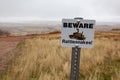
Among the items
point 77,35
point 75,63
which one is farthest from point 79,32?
point 75,63

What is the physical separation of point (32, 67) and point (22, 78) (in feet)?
4.09

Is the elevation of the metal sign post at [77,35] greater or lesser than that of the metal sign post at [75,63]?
greater

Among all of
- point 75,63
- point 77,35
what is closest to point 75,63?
point 75,63

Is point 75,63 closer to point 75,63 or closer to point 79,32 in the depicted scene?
point 75,63

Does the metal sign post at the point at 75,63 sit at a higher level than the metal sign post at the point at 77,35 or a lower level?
lower

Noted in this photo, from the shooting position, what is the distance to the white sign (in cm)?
424

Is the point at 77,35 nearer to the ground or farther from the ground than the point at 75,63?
farther from the ground

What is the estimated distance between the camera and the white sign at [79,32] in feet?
13.9

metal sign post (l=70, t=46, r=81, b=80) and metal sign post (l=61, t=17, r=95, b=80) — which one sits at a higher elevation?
metal sign post (l=61, t=17, r=95, b=80)

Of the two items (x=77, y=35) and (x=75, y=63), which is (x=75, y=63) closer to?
(x=75, y=63)

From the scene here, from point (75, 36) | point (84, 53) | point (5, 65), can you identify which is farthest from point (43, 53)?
point (75, 36)

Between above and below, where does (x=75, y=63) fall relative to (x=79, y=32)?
below

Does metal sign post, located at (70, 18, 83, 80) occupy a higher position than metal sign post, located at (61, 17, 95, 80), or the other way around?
metal sign post, located at (61, 17, 95, 80)

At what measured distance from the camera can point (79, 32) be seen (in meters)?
4.24
